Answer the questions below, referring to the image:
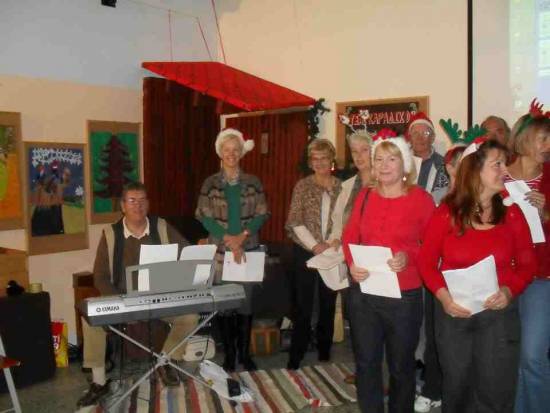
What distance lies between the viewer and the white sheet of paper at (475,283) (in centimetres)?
223

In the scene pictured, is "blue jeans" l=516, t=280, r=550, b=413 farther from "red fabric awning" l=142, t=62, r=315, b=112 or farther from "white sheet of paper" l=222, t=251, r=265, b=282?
"red fabric awning" l=142, t=62, r=315, b=112

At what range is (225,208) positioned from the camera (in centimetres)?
381

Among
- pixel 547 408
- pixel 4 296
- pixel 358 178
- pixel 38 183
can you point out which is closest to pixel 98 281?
pixel 4 296

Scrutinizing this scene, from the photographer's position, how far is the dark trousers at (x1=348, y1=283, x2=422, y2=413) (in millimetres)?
2613

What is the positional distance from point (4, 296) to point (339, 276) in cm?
221

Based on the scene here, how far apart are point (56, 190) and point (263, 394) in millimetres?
2324

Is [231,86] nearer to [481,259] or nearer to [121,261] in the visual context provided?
[121,261]

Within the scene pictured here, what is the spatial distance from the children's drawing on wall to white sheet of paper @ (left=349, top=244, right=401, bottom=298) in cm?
283

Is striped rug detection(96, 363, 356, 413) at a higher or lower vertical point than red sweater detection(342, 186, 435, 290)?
lower

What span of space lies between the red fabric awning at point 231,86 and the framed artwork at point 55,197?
977 mm

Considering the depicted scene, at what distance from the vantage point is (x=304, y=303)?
3842mm

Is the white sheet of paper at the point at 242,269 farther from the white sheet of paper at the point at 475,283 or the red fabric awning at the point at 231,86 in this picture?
the white sheet of paper at the point at 475,283

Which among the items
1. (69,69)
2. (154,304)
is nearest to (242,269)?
(154,304)

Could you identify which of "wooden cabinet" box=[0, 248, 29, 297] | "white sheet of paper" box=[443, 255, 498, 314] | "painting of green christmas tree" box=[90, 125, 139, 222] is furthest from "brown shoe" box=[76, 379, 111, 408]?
"white sheet of paper" box=[443, 255, 498, 314]
